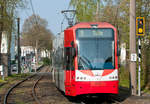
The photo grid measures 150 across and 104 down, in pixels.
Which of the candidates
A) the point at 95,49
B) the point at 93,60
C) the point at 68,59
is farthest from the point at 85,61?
the point at 68,59

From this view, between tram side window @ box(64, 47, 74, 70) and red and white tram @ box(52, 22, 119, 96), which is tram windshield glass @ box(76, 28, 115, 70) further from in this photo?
tram side window @ box(64, 47, 74, 70)

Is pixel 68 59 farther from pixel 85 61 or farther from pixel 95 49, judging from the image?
pixel 95 49

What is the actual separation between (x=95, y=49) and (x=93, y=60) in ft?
1.44

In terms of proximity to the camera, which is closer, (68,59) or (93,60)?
(93,60)

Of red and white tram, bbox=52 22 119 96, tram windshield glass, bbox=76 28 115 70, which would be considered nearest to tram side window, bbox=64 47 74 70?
red and white tram, bbox=52 22 119 96

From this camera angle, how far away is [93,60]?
12695 millimetres

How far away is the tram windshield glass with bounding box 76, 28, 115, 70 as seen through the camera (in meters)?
12.7

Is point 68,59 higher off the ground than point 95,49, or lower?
lower

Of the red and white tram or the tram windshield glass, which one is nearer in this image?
the red and white tram

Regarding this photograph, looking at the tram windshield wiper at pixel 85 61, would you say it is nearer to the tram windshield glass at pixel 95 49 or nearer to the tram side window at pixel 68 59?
the tram windshield glass at pixel 95 49

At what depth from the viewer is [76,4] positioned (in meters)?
35.8

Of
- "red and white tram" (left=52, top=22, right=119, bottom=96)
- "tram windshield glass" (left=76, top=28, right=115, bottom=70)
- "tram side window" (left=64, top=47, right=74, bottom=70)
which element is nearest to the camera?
"red and white tram" (left=52, top=22, right=119, bottom=96)

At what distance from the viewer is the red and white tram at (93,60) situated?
12594 mm

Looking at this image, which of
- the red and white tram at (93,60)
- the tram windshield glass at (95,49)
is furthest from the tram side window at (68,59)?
the tram windshield glass at (95,49)
